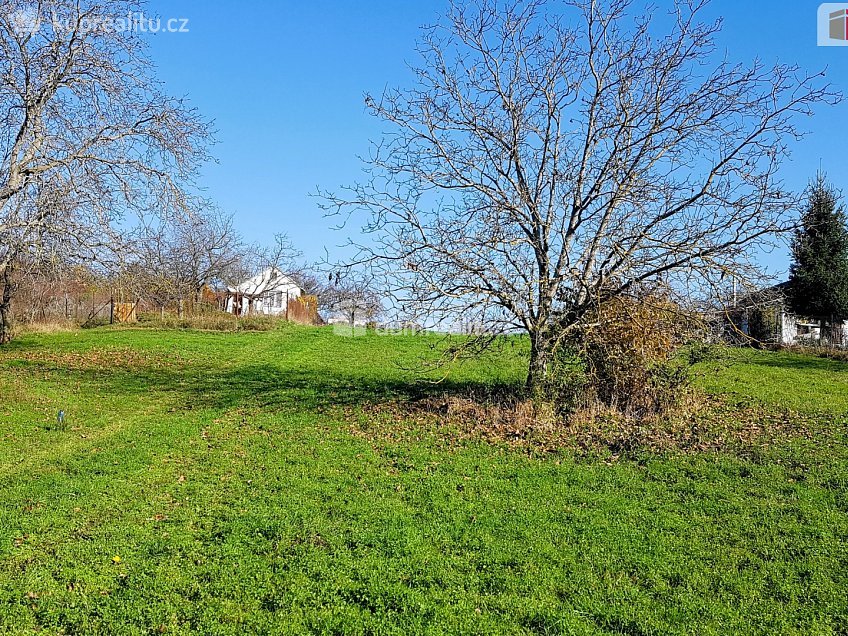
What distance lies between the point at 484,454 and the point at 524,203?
4.60 m

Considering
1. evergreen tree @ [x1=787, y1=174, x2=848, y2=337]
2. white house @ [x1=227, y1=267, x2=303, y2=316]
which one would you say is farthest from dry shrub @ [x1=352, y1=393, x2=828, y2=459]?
white house @ [x1=227, y1=267, x2=303, y2=316]

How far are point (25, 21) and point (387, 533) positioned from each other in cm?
1085

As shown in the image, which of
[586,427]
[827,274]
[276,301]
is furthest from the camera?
[276,301]

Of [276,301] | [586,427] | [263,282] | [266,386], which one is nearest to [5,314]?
[266,386]

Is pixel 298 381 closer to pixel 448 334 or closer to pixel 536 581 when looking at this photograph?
pixel 448 334

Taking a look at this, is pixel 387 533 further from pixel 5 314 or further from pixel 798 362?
pixel 5 314

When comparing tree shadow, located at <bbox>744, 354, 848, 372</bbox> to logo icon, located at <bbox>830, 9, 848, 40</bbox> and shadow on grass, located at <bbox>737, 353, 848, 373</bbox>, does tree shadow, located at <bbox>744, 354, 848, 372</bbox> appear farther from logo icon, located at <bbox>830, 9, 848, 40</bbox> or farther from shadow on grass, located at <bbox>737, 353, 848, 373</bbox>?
logo icon, located at <bbox>830, 9, 848, 40</bbox>

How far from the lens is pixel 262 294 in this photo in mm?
39500

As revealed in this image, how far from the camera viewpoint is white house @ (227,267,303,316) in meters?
37.9

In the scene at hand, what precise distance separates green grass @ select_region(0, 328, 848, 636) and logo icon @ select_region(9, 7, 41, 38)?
6662mm

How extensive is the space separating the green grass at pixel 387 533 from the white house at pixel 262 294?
2679 cm

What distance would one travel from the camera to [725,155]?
10.4 metres

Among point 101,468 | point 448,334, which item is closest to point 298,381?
point 448,334

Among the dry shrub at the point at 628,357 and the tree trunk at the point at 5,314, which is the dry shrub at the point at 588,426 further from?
the tree trunk at the point at 5,314
